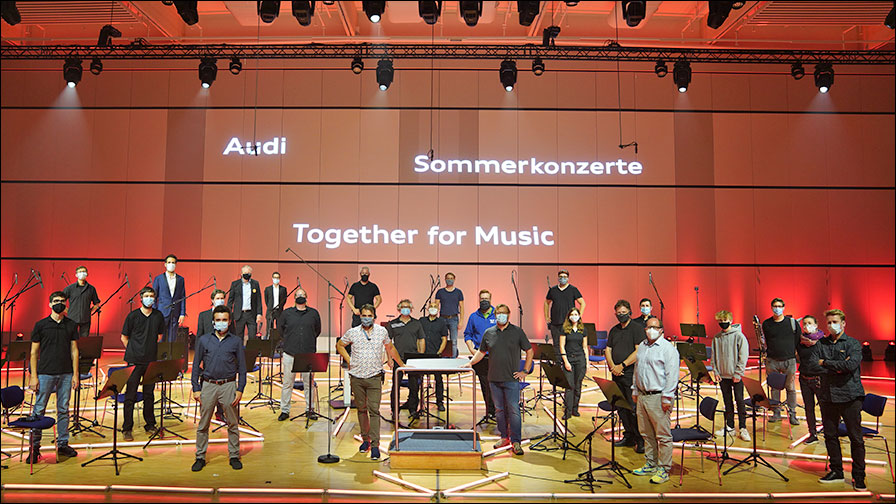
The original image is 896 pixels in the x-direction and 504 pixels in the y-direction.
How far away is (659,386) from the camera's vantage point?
5.37 metres

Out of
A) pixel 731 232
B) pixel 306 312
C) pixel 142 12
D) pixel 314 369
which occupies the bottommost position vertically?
pixel 314 369

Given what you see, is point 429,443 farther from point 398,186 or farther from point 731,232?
point 731,232

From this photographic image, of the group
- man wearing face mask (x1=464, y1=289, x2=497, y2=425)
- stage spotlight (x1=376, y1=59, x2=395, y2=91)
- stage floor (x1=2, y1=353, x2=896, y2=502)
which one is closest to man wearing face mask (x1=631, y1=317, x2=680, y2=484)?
stage floor (x1=2, y1=353, x2=896, y2=502)

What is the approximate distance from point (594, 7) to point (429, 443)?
10.0m

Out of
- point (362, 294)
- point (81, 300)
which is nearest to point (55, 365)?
point (81, 300)

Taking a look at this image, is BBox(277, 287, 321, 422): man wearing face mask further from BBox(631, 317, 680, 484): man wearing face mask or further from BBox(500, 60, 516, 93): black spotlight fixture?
BBox(500, 60, 516, 93): black spotlight fixture

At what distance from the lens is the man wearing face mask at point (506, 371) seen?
244 inches

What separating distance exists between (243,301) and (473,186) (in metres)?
5.87

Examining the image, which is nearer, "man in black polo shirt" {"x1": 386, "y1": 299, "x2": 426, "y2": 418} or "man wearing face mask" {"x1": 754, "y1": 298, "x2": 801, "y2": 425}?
"man wearing face mask" {"x1": 754, "y1": 298, "x2": 801, "y2": 425}

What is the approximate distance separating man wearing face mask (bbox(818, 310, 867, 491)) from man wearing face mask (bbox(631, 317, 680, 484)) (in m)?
1.34

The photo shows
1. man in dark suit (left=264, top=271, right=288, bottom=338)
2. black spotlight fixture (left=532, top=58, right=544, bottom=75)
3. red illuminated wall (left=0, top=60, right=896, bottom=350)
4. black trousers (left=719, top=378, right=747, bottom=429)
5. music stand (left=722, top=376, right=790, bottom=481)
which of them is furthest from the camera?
red illuminated wall (left=0, top=60, right=896, bottom=350)

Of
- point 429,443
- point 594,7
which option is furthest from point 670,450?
point 594,7

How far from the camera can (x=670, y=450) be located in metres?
5.38

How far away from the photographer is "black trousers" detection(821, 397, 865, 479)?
519 cm
